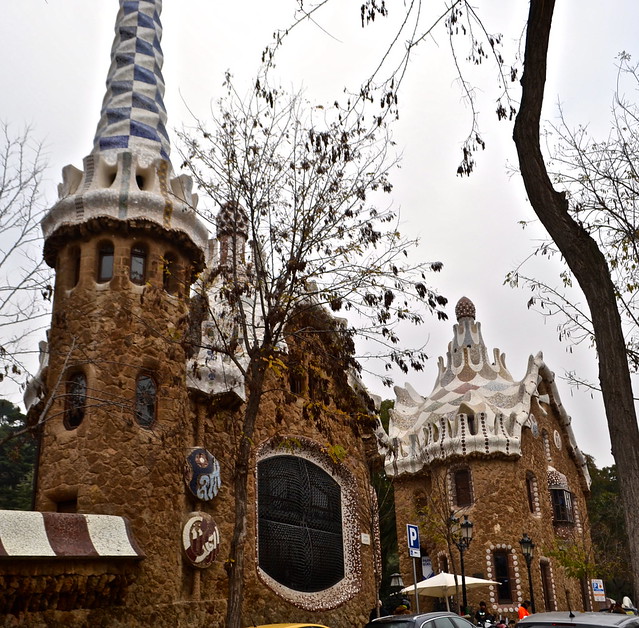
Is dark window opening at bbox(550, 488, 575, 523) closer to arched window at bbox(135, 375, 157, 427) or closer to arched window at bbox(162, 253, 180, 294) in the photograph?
arched window at bbox(162, 253, 180, 294)

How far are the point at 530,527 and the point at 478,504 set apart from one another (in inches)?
72.1

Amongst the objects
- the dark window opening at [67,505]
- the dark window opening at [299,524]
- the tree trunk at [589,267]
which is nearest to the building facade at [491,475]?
Result: the dark window opening at [299,524]

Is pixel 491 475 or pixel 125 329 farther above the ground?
pixel 125 329

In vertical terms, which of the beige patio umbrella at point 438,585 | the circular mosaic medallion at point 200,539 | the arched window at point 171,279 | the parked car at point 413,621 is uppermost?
the arched window at point 171,279

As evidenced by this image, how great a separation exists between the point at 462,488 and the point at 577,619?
18.8 meters

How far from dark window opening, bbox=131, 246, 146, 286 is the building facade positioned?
1289 cm

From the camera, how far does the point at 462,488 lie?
2470cm

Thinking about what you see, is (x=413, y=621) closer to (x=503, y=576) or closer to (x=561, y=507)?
(x=503, y=576)

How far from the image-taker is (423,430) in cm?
2606

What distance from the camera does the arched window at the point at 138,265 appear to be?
11.2m

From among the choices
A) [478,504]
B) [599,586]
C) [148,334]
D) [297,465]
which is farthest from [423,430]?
[148,334]

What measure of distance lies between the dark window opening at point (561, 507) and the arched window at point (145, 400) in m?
19.6

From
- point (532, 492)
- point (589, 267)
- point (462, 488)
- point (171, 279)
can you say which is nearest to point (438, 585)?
point (462, 488)

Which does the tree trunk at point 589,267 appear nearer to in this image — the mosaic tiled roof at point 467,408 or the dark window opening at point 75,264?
the dark window opening at point 75,264
